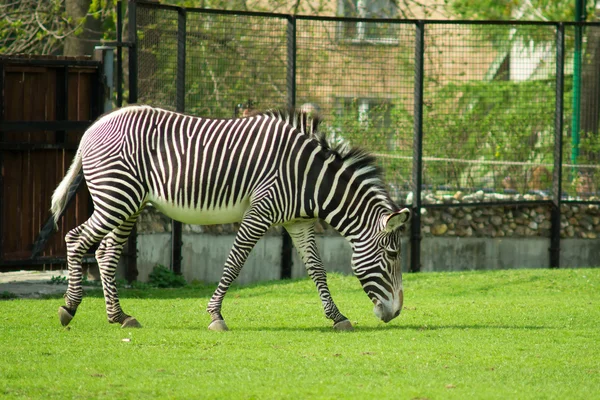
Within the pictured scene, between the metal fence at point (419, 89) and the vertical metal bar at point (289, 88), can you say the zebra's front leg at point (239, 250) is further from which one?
the vertical metal bar at point (289, 88)

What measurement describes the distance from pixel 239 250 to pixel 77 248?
1452 mm

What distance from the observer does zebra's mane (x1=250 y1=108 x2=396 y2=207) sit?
28.1 ft

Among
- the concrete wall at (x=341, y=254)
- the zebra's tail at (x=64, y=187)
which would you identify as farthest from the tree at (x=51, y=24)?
the zebra's tail at (x=64, y=187)

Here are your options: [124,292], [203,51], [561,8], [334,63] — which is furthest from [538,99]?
[561,8]

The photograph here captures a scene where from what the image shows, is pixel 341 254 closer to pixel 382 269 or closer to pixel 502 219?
pixel 502 219

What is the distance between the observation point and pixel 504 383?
6.31m

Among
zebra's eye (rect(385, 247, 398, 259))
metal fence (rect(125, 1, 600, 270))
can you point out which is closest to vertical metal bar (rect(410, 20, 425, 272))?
metal fence (rect(125, 1, 600, 270))

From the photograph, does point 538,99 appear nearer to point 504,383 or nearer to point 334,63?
point 334,63

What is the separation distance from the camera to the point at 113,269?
857 centimetres

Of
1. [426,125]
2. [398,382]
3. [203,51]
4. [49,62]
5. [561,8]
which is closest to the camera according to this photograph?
[398,382]

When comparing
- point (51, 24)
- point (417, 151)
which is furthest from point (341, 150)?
point (51, 24)

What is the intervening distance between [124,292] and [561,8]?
53.7 feet

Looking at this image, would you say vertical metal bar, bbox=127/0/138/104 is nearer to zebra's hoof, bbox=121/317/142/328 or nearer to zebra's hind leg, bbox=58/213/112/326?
zebra's hind leg, bbox=58/213/112/326

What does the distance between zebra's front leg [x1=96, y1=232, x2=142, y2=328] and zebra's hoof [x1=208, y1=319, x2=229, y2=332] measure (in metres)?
0.63
